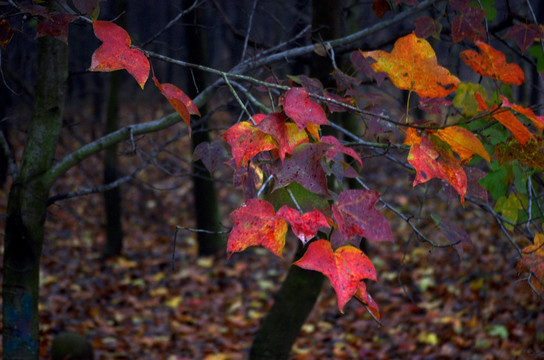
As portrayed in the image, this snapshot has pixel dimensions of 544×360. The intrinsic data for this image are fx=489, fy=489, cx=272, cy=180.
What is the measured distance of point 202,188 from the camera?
6941 millimetres

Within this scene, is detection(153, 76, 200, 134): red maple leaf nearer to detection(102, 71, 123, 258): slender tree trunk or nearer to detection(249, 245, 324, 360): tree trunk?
detection(249, 245, 324, 360): tree trunk

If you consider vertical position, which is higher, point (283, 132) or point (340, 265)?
point (283, 132)

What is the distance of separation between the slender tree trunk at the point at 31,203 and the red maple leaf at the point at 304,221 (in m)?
2.03

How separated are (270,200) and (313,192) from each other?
5.7 inches

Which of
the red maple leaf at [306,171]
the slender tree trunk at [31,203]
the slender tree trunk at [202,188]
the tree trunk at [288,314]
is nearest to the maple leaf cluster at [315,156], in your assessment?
the red maple leaf at [306,171]

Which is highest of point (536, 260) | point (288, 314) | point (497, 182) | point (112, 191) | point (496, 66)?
point (496, 66)

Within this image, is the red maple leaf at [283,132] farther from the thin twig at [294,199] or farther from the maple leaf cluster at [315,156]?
the thin twig at [294,199]

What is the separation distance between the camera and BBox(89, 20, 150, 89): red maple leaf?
1.21m

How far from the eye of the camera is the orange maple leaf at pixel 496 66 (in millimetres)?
1613

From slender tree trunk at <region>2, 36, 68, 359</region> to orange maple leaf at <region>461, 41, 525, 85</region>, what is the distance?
213 cm

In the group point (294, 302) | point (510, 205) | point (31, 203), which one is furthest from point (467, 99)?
point (31, 203)

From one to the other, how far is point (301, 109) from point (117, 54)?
488 mm

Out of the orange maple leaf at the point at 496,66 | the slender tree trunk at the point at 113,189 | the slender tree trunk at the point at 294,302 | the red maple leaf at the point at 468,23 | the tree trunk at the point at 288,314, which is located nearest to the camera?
the orange maple leaf at the point at 496,66

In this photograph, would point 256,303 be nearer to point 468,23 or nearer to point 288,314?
point 288,314
